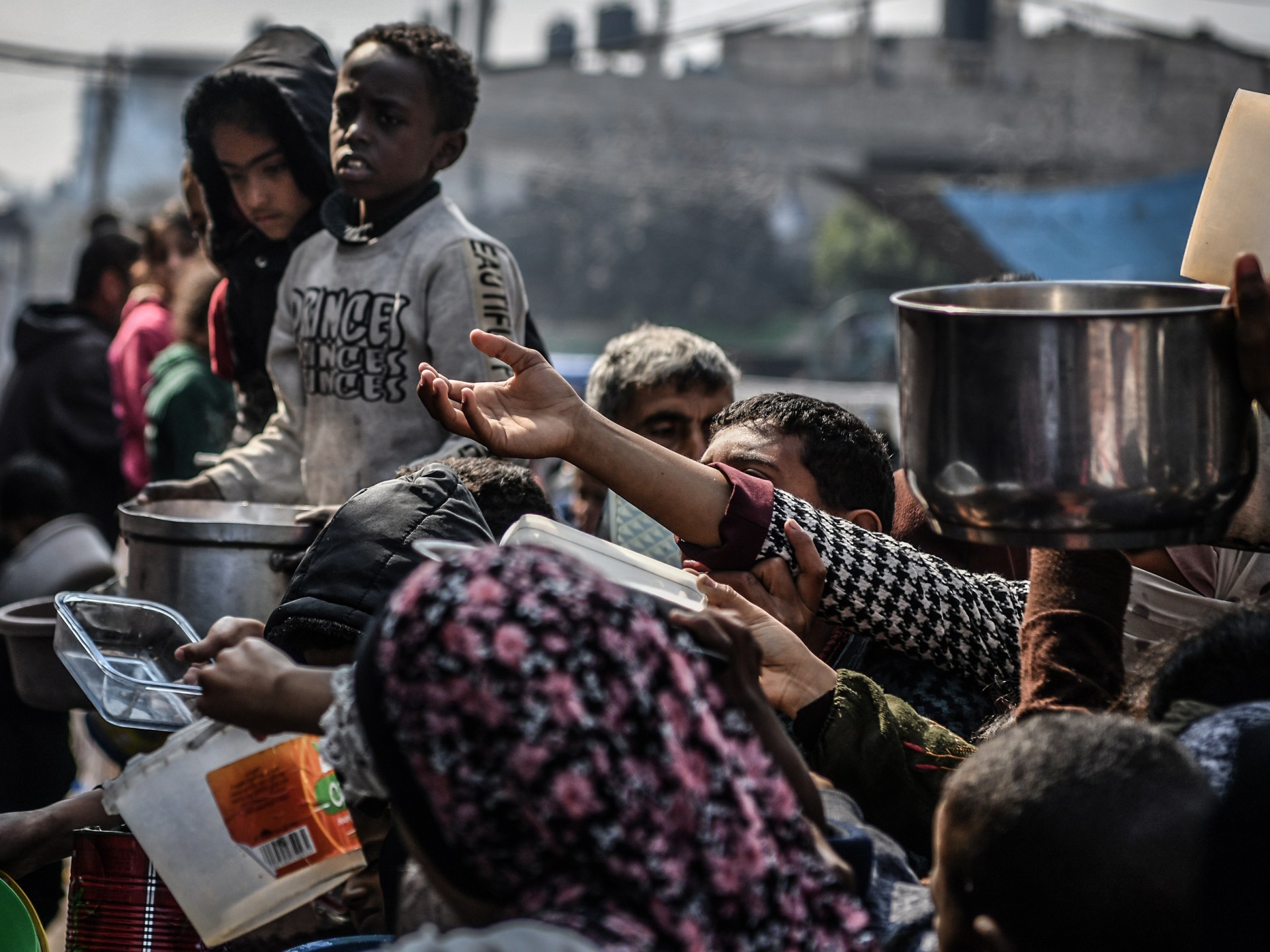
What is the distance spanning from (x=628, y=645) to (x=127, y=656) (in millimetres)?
1769

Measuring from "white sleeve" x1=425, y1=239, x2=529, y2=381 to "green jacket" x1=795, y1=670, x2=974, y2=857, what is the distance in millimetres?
1250

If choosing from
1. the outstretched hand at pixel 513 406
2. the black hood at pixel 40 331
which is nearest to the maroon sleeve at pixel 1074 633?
the outstretched hand at pixel 513 406

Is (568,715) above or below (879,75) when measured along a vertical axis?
below

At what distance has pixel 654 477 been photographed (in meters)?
2.15

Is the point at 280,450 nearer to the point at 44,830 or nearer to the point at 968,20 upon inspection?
the point at 44,830

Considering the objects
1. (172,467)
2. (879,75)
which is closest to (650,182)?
(879,75)

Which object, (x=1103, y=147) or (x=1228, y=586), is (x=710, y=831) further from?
(x=1103, y=147)

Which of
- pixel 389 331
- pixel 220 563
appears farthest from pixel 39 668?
pixel 389 331

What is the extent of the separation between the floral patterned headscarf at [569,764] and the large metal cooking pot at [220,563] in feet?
4.93

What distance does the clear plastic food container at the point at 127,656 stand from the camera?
87.6 inches

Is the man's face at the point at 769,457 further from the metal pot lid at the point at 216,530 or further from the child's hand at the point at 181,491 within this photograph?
the child's hand at the point at 181,491

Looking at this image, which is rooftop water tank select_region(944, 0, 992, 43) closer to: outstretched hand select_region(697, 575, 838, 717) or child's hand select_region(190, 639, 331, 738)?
outstretched hand select_region(697, 575, 838, 717)

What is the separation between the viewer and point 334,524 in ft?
6.94

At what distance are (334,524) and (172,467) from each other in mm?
2764
